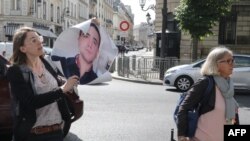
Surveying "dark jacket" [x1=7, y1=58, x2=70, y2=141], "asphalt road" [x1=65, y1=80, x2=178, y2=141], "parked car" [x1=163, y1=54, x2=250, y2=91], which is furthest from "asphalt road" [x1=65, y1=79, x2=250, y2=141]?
"dark jacket" [x1=7, y1=58, x2=70, y2=141]

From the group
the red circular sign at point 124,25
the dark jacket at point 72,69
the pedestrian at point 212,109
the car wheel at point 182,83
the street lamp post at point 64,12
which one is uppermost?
the street lamp post at point 64,12

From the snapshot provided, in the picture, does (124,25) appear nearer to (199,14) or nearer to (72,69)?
(199,14)

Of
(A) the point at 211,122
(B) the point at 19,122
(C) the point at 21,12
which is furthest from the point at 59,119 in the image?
(C) the point at 21,12

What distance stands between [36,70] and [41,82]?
100 mm

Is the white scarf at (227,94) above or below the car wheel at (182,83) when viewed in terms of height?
above

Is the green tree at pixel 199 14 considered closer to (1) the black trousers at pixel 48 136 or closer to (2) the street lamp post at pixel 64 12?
(1) the black trousers at pixel 48 136

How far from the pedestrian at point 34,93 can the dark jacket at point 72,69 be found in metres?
0.11

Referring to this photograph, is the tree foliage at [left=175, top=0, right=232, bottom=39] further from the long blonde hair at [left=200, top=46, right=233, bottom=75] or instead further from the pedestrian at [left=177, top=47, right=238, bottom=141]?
the pedestrian at [left=177, top=47, right=238, bottom=141]

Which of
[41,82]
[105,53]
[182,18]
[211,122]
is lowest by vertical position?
[211,122]

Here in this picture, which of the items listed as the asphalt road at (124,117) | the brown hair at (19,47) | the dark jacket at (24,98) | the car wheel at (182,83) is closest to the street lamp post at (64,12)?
the car wheel at (182,83)

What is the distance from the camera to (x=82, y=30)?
3.55 metres

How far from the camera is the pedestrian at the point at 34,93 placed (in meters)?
3.31

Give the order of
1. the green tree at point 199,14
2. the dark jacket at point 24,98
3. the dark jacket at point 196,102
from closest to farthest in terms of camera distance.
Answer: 1. the dark jacket at point 24,98
2. the dark jacket at point 196,102
3. the green tree at point 199,14

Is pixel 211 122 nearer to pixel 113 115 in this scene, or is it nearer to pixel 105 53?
pixel 105 53
